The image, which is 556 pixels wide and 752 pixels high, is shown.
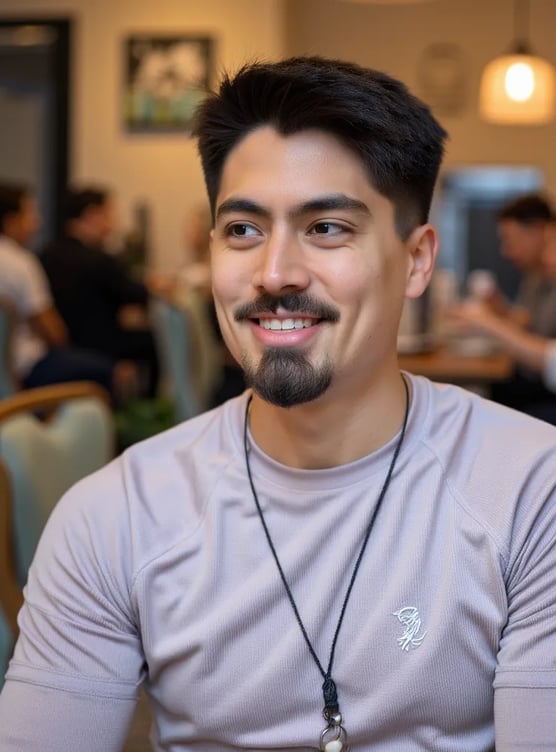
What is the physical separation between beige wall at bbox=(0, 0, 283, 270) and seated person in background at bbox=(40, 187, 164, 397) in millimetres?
1629

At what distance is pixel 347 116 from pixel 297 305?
0.70 feet

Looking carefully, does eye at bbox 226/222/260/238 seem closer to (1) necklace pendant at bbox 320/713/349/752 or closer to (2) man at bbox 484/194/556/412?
(1) necklace pendant at bbox 320/713/349/752

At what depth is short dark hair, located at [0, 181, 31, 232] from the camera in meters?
5.72

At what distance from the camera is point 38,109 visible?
1044cm

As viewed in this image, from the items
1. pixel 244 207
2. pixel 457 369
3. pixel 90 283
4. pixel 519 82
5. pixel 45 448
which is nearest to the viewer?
pixel 244 207

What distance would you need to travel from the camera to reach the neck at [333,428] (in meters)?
1.35

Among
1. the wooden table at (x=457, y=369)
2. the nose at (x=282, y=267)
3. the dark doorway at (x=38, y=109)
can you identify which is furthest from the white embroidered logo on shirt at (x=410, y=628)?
the dark doorway at (x=38, y=109)

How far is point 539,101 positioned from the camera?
6.27m

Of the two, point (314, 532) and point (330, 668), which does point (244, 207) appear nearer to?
point (314, 532)

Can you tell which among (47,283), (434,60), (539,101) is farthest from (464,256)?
(47,283)

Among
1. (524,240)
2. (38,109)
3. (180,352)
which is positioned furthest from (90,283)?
(38,109)

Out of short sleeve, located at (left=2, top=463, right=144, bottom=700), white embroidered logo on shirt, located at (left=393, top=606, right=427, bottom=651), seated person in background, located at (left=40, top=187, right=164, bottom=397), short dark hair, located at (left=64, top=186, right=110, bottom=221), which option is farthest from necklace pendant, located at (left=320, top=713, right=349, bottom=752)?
short dark hair, located at (left=64, top=186, right=110, bottom=221)

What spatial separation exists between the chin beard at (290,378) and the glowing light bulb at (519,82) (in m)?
5.24

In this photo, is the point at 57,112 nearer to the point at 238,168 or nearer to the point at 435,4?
the point at 435,4
